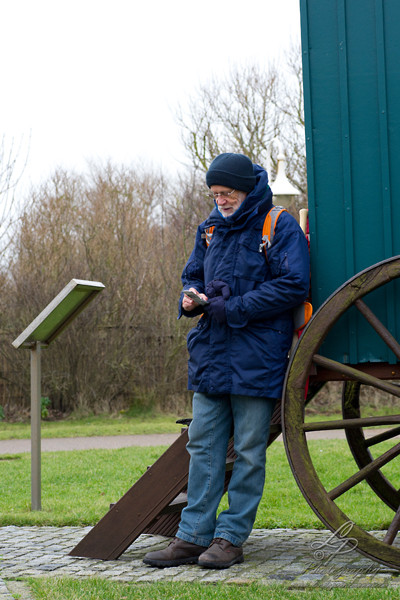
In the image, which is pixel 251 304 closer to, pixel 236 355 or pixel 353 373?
pixel 236 355

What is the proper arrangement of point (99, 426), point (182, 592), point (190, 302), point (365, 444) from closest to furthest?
point (182, 592)
point (190, 302)
point (365, 444)
point (99, 426)

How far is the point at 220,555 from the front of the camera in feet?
13.6

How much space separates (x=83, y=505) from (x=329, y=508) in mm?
2926

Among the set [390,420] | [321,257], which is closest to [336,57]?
[321,257]

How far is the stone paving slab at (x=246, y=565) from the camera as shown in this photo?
388 cm

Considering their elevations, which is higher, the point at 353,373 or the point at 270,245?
the point at 270,245

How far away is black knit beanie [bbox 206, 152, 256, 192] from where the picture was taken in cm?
431

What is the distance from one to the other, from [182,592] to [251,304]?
1380mm

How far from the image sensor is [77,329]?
50.6ft

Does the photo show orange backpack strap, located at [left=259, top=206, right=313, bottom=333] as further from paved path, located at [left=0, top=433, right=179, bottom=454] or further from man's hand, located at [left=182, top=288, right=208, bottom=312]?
paved path, located at [left=0, top=433, right=179, bottom=454]

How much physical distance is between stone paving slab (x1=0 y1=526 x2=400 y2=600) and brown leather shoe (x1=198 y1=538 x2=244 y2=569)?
3cm

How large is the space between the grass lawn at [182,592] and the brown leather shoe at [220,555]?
333 mm

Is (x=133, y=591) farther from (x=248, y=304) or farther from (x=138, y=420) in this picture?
(x=138, y=420)
